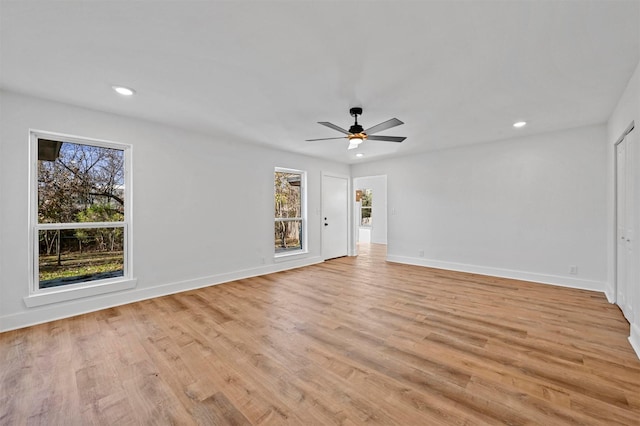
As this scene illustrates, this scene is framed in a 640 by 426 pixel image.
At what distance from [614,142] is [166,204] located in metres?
6.13

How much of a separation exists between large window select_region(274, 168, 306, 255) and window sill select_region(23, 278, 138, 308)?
8.81ft

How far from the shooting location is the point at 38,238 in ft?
10.1

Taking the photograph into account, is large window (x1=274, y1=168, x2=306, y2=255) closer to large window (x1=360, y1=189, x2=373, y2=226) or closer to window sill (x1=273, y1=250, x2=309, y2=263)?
window sill (x1=273, y1=250, x2=309, y2=263)

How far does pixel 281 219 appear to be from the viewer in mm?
5672

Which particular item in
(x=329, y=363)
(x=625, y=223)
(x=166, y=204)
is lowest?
(x=329, y=363)

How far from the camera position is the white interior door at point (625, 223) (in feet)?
Result: 8.86

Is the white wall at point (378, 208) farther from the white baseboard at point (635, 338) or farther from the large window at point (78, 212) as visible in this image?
the large window at point (78, 212)

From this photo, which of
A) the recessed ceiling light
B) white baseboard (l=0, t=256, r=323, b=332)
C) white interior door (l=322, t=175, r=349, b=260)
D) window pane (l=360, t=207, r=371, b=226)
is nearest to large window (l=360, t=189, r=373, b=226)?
window pane (l=360, t=207, r=371, b=226)

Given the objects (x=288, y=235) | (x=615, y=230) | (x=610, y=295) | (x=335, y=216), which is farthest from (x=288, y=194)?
(x=610, y=295)

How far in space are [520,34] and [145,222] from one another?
4.55 metres

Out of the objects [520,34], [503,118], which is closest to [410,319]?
[520,34]

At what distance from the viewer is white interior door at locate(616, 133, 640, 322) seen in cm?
270

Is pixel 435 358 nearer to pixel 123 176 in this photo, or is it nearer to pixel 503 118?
pixel 503 118

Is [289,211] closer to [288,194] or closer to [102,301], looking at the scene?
[288,194]
